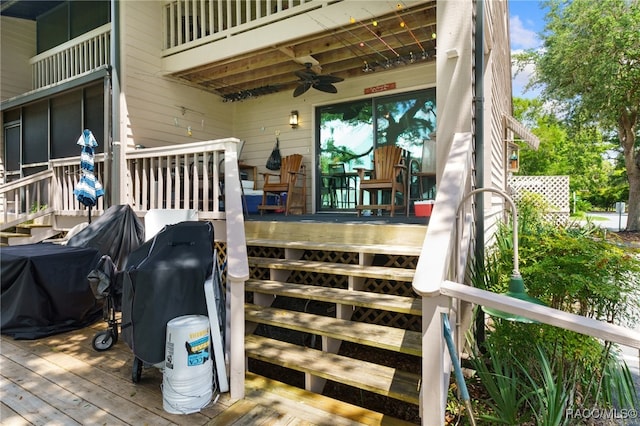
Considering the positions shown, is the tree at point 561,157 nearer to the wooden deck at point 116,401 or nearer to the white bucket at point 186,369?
the wooden deck at point 116,401

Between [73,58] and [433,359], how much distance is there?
27.4 feet

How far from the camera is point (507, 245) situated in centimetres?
310

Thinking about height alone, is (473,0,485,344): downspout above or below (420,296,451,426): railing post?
above

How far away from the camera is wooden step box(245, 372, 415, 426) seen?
2.01 m

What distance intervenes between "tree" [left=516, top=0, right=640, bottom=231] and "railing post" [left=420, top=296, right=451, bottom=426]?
1272cm

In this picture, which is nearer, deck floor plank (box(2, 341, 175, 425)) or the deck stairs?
deck floor plank (box(2, 341, 175, 425))

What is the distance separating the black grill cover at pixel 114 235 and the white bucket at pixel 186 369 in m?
2.18

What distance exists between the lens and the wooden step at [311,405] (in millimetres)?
2010

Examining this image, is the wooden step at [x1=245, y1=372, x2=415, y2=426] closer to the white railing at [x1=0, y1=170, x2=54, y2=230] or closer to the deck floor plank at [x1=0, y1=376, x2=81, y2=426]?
the deck floor plank at [x1=0, y1=376, x2=81, y2=426]

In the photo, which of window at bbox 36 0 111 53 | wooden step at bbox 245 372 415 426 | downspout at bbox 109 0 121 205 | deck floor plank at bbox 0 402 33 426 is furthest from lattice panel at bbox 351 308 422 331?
window at bbox 36 0 111 53

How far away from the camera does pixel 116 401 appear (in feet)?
7.27

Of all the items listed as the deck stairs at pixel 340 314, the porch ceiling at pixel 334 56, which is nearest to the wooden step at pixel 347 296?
the deck stairs at pixel 340 314

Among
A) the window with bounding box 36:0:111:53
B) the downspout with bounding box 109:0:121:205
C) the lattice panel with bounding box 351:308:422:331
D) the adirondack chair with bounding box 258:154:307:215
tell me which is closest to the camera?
the lattice panel with bounding box 351:308:422:331

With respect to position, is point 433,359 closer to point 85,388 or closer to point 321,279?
point 321,279
